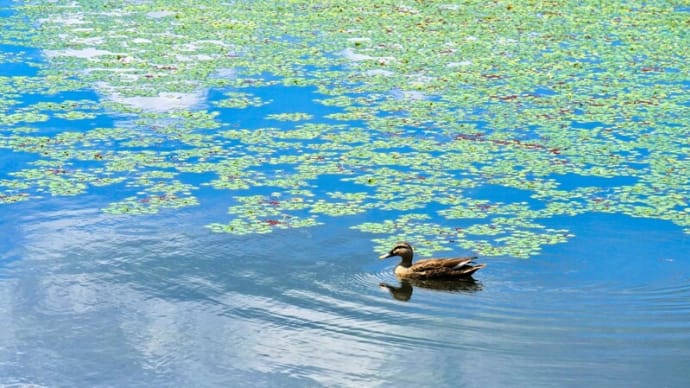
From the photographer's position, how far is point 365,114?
1227cm

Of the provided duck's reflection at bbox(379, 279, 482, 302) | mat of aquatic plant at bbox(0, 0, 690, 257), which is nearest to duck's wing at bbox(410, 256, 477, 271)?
duck's reflection at bbox(379, 279, 482, 302)

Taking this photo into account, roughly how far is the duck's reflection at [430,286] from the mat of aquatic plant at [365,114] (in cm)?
51

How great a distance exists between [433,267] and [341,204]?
5.13 ft

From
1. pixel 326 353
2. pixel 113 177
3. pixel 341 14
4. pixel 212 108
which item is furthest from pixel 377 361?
pixel 341 14

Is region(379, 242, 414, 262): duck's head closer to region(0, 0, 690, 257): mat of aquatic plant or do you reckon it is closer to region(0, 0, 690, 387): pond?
region(0, 0, 690, 387): pond

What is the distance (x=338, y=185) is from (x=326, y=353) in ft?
→ 10.4

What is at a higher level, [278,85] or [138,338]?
[278,85]

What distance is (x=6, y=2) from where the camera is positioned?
18.9m

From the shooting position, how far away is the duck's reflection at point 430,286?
26.8 feet

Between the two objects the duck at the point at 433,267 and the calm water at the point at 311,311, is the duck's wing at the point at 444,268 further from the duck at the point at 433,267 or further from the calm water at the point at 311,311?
the calm water at the point at 311,311

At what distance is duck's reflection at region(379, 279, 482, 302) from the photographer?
816 cm

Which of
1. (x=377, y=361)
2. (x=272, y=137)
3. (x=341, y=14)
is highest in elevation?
(x=341, y=14)

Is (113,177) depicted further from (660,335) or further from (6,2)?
(6,2)

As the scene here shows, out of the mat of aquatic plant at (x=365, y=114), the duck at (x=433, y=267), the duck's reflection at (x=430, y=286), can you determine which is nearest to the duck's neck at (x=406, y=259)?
the duck at (x=433, y=267)
